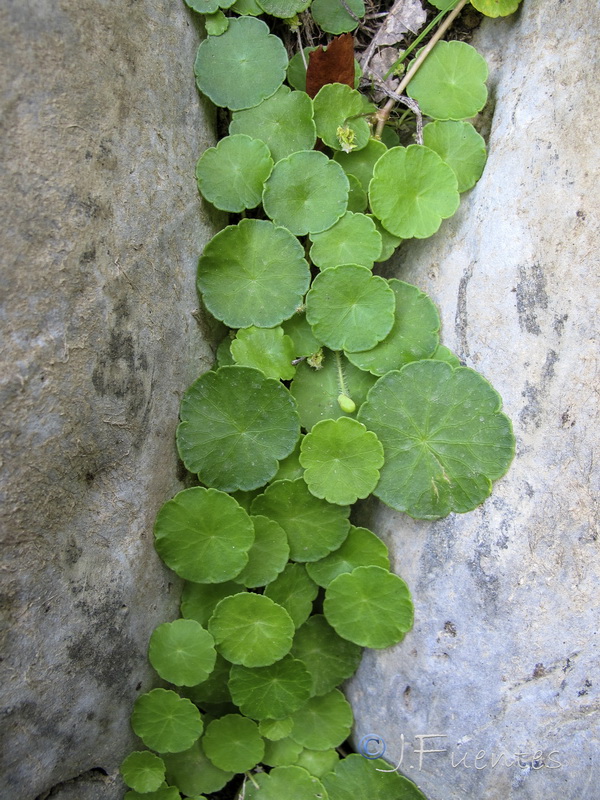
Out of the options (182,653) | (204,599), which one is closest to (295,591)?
(204,599)

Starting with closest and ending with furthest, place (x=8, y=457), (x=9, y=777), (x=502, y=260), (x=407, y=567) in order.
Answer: (x=8, y=457)
(x=9, y=777)
(x=502, y=260)
(x=407, y=567)

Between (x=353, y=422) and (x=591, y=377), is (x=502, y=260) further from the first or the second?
(x=353, y=422)

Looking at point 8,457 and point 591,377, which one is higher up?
point 591,377

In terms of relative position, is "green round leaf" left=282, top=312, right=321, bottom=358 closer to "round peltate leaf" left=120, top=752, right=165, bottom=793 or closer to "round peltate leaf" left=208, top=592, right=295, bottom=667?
"round peltate leaf" left=208, top=592, right=295, bottom=667

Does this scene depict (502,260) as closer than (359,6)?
Yes

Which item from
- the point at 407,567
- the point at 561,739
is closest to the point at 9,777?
the point at 407,567

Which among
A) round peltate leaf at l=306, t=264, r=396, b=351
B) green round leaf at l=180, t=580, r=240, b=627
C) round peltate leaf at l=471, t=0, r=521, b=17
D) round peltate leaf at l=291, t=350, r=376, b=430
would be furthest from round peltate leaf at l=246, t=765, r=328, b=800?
round peltate leaf at l=471, t=0, r=521, b=17
